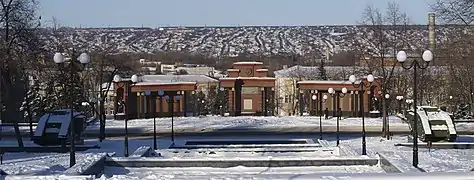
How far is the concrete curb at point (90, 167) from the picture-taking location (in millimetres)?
18188

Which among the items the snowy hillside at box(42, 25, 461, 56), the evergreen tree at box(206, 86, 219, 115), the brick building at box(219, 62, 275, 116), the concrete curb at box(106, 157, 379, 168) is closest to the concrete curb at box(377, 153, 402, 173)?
the concrete curb at box(106, 157, 379, 168)

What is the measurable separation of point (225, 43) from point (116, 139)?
476 ft

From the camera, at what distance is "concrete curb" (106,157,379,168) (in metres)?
21.9

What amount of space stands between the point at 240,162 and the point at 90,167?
4.55m

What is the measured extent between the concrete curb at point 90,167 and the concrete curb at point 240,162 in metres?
0.53

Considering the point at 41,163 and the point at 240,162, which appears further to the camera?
the point at 41,163

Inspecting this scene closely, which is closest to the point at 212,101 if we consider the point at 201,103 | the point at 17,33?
the point at 201,103

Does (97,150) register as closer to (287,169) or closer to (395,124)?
(287,169)

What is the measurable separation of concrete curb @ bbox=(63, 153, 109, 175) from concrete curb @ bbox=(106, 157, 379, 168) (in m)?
A: 0.53

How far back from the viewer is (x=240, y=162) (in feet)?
72.0

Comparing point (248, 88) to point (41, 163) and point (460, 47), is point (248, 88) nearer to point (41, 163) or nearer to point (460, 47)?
point (460, 47)

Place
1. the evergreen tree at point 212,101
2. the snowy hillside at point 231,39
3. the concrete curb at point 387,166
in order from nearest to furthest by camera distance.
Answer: the concrete curb at point 387,166 < the evergreen tree at point 212,101 < the snowy hillside at point 231,39

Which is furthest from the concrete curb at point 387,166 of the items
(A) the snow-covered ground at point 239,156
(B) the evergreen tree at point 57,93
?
(B) the evergreen tree at point 57,93

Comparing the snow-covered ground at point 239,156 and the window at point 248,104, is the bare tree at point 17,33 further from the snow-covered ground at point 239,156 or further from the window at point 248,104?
the window at point 248,104
